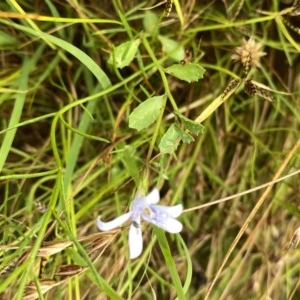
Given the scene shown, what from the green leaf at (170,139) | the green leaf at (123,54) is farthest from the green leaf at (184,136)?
the green leaf at (123,54)

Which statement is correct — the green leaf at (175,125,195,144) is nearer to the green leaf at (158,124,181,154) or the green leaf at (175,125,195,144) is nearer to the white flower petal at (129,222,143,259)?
the green leaf at (158,124,181,154)

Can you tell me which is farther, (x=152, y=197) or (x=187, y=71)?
(x=187, y=71)

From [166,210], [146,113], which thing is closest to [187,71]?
[146,113]

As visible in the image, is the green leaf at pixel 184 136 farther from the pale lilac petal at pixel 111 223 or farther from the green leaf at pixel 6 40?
the green leaf at pixel 6 40

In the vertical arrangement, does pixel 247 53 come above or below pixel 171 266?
above

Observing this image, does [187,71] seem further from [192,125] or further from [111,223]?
[111,223]

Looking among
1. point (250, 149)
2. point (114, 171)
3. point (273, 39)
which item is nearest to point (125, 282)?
point (114, 171)
